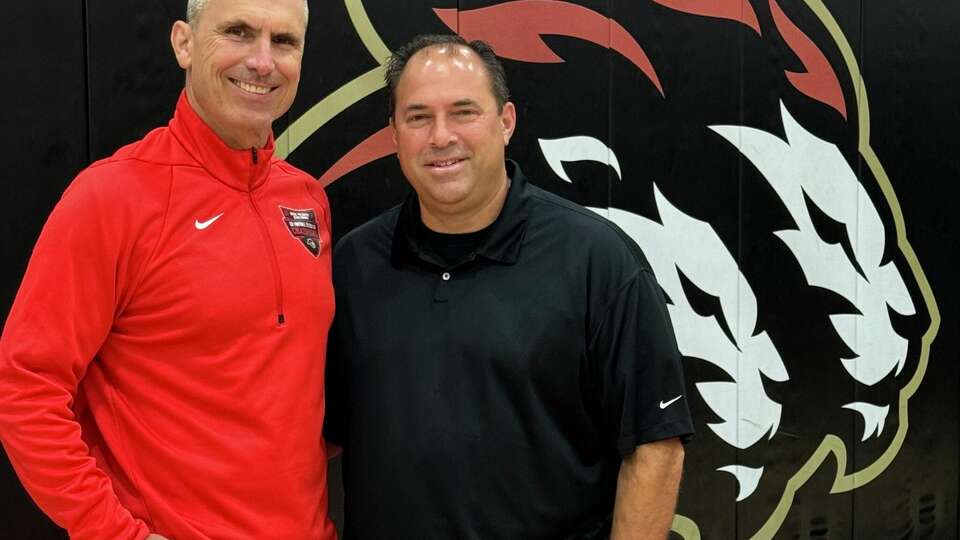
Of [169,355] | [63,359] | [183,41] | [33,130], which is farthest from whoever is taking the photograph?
[33,130]

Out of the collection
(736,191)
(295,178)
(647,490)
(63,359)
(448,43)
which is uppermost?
(448,43)

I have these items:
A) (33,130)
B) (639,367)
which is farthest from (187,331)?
(33,130)

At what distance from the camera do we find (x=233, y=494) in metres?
1.59

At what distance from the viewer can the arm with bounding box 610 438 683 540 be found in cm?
174

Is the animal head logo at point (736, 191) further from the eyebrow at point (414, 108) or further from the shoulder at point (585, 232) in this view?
the shoulder at point (585, 232)

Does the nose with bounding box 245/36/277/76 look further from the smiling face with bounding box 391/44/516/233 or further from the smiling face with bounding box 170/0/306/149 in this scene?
the smiling face with bounding box 391/44/516/233

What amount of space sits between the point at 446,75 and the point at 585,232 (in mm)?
360

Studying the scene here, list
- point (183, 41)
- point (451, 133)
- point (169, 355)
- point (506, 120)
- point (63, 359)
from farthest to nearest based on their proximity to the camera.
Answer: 1. point (506, 120)
2. point (451, 133)
3. point (183, 41)
4. point (169, 355)
5. point (63, 359)

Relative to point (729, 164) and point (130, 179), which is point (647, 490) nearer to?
point (130, 179)

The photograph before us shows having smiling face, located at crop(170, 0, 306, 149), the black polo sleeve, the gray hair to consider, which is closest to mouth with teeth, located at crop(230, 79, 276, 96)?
smiling face, located at crop(170, 0, 306, 149)

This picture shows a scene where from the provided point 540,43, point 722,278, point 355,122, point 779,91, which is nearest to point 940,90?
point 779,91

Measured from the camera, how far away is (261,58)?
5.34ft

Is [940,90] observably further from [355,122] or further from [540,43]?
[355,122]

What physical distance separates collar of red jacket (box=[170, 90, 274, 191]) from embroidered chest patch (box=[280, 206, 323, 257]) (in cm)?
10
